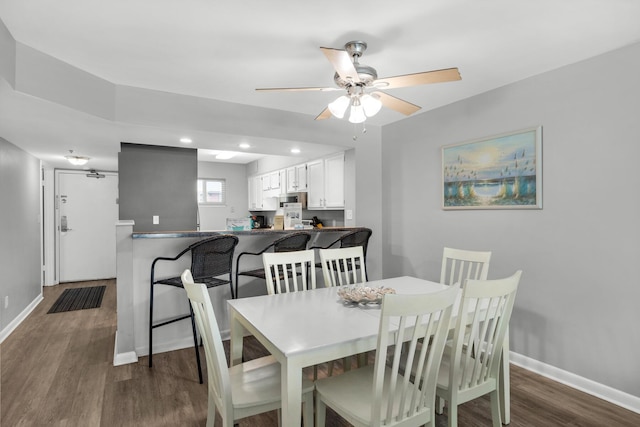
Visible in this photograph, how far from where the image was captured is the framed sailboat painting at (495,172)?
110 inches

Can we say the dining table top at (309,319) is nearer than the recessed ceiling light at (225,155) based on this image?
Yes

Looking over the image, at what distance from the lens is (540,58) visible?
2.49 metres

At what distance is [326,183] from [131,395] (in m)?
3.13

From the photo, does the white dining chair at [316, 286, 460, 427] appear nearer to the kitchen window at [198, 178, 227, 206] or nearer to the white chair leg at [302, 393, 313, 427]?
the white chair leg at [302, 393, 313, 427]

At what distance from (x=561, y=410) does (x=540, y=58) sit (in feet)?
7.74

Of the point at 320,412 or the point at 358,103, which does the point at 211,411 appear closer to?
the point at 320,412

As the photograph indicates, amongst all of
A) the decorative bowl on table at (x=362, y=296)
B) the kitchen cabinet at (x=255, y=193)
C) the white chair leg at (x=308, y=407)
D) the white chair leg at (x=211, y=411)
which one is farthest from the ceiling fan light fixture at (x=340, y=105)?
the kitchen cabinet at (x=255, y=193)

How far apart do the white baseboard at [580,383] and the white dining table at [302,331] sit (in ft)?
2.77

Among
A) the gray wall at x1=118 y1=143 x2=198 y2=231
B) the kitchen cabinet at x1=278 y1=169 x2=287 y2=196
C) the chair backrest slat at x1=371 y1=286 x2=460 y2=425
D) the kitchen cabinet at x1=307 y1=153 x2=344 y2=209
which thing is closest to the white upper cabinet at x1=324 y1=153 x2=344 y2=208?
the kitchen cabinet at x1=307 y1=153 x2=344 y2=209

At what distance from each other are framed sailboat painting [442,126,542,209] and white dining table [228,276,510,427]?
4.08 ft

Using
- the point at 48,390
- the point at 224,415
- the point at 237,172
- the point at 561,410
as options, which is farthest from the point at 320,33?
the point at 237,172

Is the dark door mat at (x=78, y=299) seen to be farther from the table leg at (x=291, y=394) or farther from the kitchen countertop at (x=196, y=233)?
the table leg at (x=291, y=394)

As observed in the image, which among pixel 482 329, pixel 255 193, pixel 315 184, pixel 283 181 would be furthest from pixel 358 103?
pixel 255 193

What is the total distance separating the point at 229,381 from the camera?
149 cm
